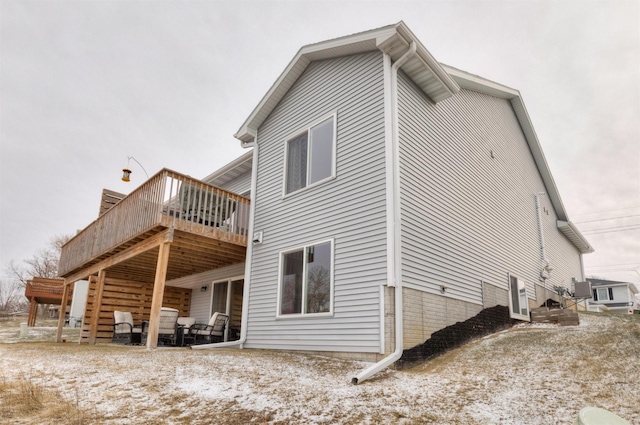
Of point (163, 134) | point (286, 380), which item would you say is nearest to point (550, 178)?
point (286, 380)

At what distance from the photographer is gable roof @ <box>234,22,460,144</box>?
24.2ft

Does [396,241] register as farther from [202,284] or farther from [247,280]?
[202,284]

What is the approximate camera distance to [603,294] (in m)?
→ 29.9

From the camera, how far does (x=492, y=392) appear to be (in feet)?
15.4

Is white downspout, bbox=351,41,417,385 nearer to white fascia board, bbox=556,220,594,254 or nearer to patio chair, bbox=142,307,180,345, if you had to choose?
patio chair, bbox=142,307,180,345

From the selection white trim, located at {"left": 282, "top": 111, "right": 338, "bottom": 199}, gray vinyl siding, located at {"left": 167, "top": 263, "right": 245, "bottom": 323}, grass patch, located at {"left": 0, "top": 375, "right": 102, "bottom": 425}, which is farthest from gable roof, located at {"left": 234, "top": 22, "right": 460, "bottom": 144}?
grass patch, located at {"left": 0, "top": 375, "right": 102, "bottom": 425}

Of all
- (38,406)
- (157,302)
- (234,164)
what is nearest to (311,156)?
(157,302)

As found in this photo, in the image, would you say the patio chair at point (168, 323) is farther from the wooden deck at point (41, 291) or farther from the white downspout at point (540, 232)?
the wooden deck at point (41, 291)

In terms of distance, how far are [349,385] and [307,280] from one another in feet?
9.71

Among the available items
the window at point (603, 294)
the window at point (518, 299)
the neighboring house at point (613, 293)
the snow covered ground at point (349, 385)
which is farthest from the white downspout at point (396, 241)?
the window at point (603, 294)

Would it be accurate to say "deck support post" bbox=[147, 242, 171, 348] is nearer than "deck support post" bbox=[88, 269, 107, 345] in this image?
Yes

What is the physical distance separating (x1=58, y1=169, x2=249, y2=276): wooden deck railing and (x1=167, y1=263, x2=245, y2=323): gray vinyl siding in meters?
2.33

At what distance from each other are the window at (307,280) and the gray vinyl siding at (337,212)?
17 cm

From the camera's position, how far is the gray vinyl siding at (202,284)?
1185cm
